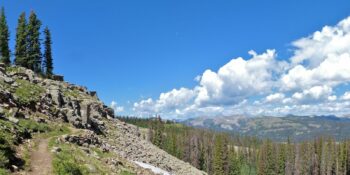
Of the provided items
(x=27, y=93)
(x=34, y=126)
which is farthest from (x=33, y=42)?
(x=34, y=126)

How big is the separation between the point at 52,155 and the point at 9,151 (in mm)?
4874

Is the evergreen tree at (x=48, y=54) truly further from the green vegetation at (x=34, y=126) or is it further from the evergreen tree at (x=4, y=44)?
the green vegetation at (x=34, y=126)

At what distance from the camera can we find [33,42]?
94000mm

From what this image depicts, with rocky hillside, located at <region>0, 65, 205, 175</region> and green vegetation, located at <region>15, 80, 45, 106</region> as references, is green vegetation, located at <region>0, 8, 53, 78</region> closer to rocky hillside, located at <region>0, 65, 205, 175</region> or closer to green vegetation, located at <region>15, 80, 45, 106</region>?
rocky hillside, located at <region>0, 65, 205, 175</region>

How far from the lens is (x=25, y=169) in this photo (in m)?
26.9

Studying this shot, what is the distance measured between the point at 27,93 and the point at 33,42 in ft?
155

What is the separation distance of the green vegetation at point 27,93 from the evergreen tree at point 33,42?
127 ft

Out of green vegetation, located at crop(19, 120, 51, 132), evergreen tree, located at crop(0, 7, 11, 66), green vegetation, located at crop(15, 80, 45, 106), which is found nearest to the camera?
green vegetation, located at crop(19, 120, 51, 132)

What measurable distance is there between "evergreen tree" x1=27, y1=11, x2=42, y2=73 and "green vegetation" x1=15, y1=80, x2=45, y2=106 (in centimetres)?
3861

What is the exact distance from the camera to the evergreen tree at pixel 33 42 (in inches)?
3684

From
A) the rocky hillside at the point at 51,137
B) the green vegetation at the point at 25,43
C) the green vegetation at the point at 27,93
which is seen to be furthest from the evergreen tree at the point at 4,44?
the green vegetation at the point at 27,93

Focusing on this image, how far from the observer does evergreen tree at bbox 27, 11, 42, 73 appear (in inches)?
3684

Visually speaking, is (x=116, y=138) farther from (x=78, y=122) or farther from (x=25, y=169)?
(x=25, y=169)

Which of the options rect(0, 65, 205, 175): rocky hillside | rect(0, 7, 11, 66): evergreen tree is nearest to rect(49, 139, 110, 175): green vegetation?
rect(0, 65, 205, 175): rocky hillside
